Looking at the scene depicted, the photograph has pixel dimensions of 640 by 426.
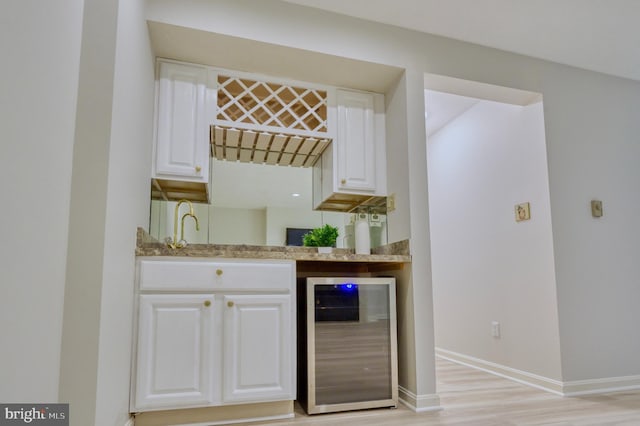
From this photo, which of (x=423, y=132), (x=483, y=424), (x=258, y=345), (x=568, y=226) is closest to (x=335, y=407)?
(x=258, y=345)

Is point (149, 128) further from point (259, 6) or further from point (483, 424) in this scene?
point (483, 424)

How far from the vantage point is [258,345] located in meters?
2.11

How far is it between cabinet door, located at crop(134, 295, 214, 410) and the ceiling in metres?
1.83

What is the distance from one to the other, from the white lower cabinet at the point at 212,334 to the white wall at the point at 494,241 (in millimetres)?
1789

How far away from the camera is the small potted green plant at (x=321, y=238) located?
2.87 metres

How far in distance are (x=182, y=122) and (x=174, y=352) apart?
1.30m

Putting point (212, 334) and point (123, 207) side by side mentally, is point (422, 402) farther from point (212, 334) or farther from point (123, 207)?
point (123, 207)

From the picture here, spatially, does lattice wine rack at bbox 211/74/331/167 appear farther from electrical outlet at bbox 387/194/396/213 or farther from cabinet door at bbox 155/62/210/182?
electrical outlet at bbox 387/194/396/213

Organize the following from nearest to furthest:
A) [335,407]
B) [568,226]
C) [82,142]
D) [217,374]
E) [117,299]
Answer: [82,142]
[117,299]
[217,374]
[335,407]
[568,226]

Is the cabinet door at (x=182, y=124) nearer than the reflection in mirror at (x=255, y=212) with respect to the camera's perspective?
Yes

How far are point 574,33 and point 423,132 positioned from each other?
118 cm

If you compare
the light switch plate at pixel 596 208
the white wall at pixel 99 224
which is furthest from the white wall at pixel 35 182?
the light switch plate at pixel 596 208

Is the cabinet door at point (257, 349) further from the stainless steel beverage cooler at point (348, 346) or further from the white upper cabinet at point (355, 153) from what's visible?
the white upper cabinet at point (355, 153)

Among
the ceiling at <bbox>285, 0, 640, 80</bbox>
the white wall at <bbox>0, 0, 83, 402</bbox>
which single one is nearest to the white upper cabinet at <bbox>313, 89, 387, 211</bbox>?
the ceiling at <bbox>285, 0, 640, 80</bbox>
